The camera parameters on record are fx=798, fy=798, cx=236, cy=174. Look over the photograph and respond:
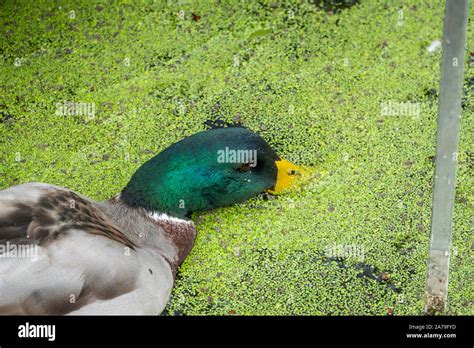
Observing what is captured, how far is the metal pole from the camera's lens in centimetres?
247

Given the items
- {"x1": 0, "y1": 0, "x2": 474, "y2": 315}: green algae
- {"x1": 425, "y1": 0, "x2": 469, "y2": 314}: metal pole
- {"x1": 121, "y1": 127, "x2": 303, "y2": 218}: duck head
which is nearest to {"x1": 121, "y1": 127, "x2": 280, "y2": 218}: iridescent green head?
{"x1": 121, "y1": 127, "x2": 303, "y2": 218}: duck head

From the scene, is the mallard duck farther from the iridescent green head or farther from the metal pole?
the metal pole

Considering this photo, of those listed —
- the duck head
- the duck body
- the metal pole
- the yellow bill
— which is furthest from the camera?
the yellow bill

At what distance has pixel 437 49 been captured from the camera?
4871 millimetres

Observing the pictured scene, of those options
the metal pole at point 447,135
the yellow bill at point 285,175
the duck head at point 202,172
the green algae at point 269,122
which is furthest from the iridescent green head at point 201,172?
the metal pole at point 447,135

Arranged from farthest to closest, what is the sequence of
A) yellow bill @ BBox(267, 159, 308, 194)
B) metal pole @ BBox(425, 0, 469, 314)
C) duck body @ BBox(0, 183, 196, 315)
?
yellow bill @ BBox(267, 159, 308, 194) → duck body @ BBox(0, 183, 196, 315) → metal pole @ BBox(425, 0, 469, 314)

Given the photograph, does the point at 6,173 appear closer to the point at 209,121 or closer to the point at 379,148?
the point at 209,121

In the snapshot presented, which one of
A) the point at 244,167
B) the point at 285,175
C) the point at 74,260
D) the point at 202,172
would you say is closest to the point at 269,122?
the point at 285,175

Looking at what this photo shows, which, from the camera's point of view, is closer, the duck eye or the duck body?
the duck body

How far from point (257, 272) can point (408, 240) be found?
76 cm

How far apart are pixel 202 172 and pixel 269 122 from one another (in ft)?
3.11

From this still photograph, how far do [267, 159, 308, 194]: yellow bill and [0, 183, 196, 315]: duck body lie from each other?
2.23ft

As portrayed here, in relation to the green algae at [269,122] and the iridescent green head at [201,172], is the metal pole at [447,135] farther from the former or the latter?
the iridescent green head at [201,172]

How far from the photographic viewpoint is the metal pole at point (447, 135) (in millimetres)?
2467
